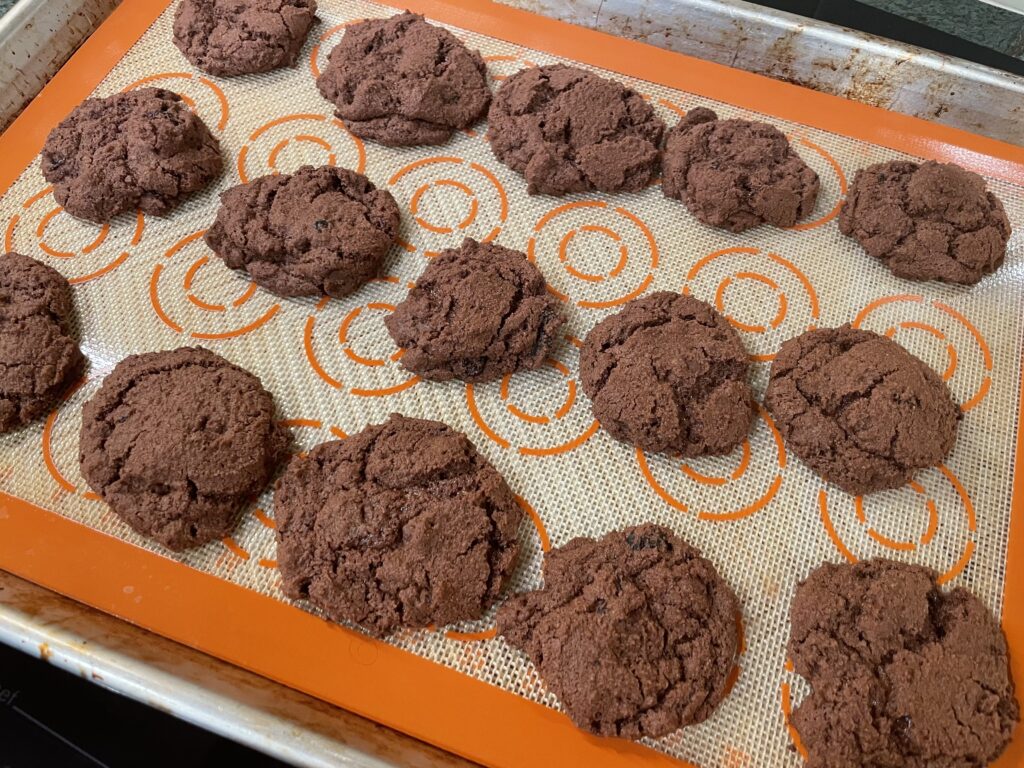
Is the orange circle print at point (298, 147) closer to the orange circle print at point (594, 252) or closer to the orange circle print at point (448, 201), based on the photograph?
the orange circle print at point (448, 201)

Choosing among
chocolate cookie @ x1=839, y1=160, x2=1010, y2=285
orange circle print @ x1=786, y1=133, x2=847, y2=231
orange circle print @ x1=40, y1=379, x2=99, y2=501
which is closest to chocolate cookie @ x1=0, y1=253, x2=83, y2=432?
orange circle print @ x1=40, y1=379, x2=99, y2=501

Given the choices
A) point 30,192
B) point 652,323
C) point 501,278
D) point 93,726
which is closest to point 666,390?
point 652,323

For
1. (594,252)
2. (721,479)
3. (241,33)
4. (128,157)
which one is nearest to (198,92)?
(241,33)

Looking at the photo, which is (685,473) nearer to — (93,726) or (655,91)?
(655,91)

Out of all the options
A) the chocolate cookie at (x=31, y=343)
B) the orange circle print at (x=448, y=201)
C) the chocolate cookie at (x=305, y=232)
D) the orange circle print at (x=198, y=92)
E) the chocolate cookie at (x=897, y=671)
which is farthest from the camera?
the orange circle print at (x=198, y=92)

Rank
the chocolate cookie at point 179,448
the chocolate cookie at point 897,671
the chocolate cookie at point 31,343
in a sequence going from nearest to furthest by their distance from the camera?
the chocolate cookie at point 897,671, the chocolate cookie at point 179,448, the chocolate cookie at point 31,343

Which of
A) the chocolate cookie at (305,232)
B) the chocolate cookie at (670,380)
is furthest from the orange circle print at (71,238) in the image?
the chocolate cookie at (670,380)

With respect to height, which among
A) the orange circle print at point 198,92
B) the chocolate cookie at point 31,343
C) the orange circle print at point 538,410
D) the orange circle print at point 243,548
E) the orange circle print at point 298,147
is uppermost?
the orange circle print at point 198,92
